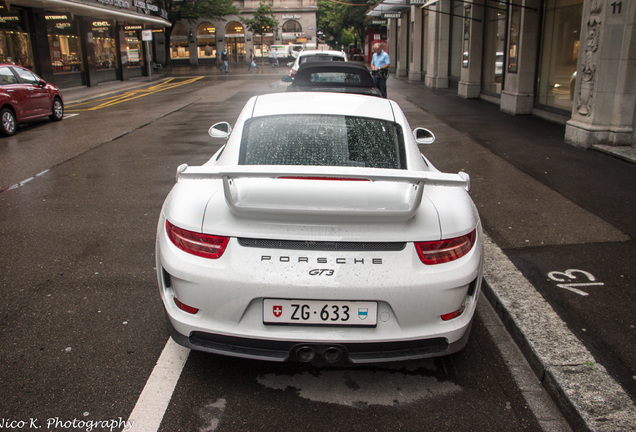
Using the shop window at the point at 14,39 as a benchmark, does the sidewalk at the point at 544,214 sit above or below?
below

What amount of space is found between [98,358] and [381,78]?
14847mm

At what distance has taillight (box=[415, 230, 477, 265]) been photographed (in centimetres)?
274

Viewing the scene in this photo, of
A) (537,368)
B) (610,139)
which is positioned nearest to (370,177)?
(537,368)

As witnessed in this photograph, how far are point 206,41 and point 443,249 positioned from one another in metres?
72.4

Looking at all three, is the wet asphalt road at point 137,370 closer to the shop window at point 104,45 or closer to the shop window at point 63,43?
the shop window at point 63,43

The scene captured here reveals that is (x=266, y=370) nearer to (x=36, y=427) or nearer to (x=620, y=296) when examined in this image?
(x=36, y=427)

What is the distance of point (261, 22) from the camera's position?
67.5 metres

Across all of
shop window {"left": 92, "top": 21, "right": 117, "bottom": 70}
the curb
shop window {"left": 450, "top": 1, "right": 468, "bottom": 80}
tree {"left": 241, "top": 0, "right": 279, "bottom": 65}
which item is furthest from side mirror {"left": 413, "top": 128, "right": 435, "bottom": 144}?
tree {"left": 241, "top": 0, "right": 279, "bottom": 65}

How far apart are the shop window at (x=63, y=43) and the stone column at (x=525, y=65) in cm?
2208

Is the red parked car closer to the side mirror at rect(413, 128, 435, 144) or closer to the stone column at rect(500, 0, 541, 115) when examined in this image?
the side mirror at rect(413, 128, 435, 144)

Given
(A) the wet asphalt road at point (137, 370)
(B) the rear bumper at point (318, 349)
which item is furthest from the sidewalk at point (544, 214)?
(B) the rear bumper at point (318, 349)

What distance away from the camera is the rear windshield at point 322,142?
348 centimetres

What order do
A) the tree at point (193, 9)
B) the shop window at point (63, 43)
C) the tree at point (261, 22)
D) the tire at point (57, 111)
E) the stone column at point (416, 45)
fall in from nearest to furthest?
the tire at point (57, 111) → the shop window at point (63, 43) → the stone column at point (416, 45) → the tree at point (193, 9) → the tree at point (261, 22)

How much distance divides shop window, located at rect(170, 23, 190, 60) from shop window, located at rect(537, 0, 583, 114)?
203ft
